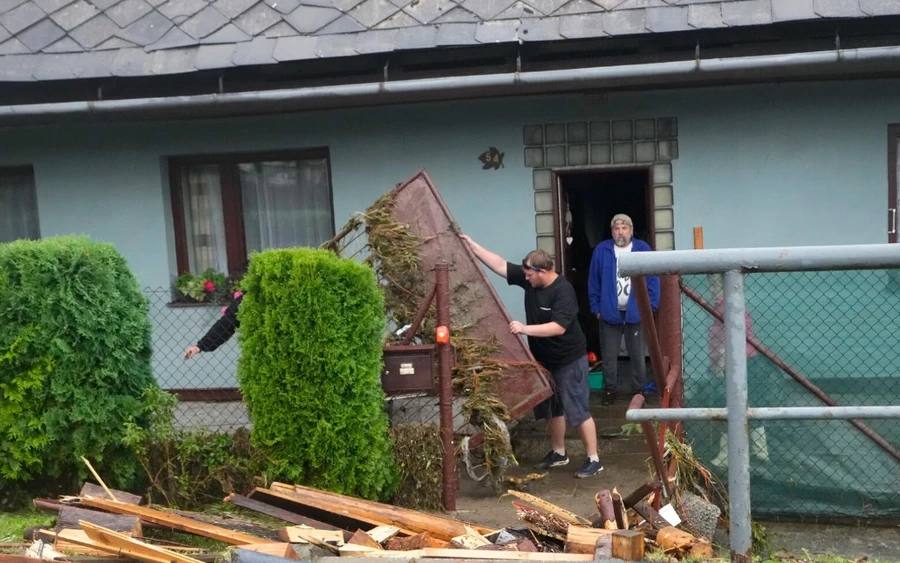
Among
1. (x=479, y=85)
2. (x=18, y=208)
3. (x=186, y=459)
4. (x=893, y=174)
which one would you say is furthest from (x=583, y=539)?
(x=18, y=208)

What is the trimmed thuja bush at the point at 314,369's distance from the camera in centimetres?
478

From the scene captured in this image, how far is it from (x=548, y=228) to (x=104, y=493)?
13.3 ft

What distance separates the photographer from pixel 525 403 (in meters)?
5.39

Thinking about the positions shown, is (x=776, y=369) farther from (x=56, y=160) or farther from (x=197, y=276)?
(x=56, y=160)

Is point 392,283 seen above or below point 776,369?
above

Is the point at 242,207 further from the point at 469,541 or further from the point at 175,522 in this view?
the point at 469,541

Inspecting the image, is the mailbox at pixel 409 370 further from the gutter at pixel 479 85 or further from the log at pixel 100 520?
the gutter at pixel 479 85

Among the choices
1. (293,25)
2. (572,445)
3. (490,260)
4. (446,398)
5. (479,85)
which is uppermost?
(293,25)

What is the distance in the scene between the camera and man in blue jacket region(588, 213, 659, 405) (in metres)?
6.80

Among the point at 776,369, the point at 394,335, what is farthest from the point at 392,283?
Answer: the point at 776,369

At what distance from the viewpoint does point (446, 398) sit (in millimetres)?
5078

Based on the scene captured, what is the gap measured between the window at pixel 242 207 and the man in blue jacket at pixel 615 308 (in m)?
2.56

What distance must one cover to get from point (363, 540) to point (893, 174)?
5.18 m

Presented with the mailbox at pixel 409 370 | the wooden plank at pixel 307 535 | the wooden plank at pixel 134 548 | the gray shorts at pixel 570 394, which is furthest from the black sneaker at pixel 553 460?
the wooden plank at pixel 134 548
